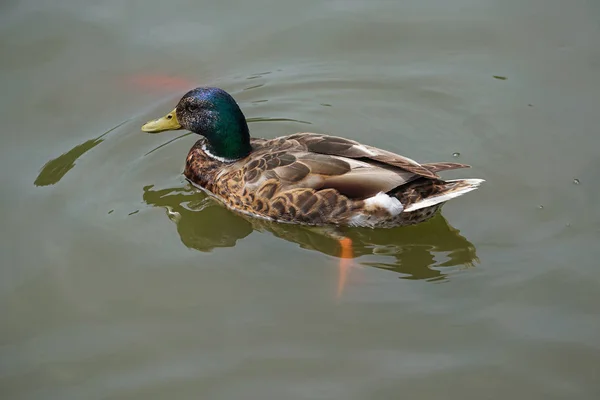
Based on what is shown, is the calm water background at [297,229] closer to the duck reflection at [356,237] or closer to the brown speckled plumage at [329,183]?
the duck reflection at [356,237]

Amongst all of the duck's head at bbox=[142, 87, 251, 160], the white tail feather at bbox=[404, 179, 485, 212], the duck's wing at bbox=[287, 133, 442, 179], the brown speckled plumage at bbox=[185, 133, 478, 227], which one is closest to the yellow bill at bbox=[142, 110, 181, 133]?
the duck's head at bbox=[142, 87, 251, 160]

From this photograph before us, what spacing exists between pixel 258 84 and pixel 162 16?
63.0 inches

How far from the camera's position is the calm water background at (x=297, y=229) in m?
5.30

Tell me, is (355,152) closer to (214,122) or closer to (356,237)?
(356,237)

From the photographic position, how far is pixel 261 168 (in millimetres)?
6477

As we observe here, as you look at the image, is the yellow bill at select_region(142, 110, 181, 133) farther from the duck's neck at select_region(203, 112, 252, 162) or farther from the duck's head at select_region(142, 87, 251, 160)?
the duck's neck at select_region(203, 112, 252, 162)

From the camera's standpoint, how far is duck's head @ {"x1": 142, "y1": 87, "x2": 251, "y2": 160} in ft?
22.2

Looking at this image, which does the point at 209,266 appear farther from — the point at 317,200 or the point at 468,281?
the point at 468,281

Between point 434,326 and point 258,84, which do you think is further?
point 258,84

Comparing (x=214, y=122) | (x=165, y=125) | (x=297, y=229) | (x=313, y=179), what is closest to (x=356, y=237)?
(x=297, y=229)

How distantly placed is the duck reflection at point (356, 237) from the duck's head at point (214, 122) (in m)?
0.49

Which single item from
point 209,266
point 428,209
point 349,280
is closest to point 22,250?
point 209,266

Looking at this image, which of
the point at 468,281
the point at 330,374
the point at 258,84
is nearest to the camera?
the point at 330,374

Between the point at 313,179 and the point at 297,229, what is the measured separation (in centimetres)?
47
